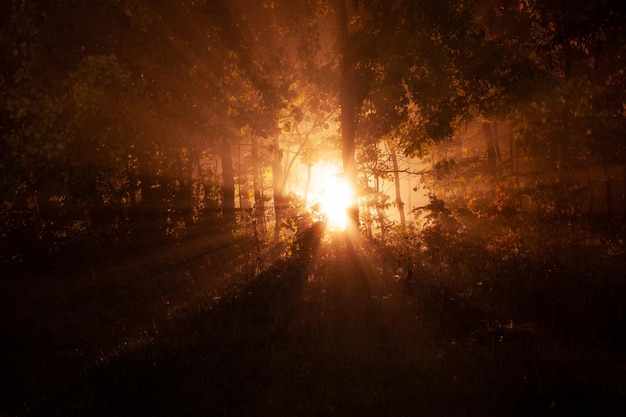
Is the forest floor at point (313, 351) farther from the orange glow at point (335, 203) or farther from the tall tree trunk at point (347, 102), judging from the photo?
the tall tree trunk at point (347, 102)

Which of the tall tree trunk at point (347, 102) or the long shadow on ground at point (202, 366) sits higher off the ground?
the tall tree trunk at point (347, 102)

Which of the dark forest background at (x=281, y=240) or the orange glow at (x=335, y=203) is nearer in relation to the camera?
the dark forest background at (x=281, y=240)

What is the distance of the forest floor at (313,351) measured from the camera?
5.25 metres

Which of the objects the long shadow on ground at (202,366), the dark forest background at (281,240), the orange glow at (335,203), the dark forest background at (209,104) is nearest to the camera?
the long shadow on ground at (202,366)

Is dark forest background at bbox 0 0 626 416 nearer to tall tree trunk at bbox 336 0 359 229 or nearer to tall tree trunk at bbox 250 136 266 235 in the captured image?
tall tree trunk at bbox 336 0 359 229

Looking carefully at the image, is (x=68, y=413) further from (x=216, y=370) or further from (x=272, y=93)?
(x=272, y=93)

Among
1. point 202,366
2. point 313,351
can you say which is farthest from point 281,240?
point 202,366

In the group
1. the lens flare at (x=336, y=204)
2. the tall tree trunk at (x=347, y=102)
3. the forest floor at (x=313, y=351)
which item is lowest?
the forest floor at (x=313, y=351)

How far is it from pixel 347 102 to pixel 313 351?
27.3 ft

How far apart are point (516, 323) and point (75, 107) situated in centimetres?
1124

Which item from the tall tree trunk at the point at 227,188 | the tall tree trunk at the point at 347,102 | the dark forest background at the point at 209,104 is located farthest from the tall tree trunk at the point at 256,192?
the tall tree trunk at the point at 347,102

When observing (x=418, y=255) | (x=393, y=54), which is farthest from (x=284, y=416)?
(x=393, y=54)

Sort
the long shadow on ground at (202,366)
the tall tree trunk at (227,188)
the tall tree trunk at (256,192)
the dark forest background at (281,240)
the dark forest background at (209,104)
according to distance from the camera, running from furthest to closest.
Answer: the tall tree trunk at (227,188) < the tall tree trunk at (256,192) < the dark forest background at (209,104) < the dark forest background at (281,240) < the long shadow on ground at (202,366)

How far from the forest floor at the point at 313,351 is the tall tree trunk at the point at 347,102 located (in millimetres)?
3533
